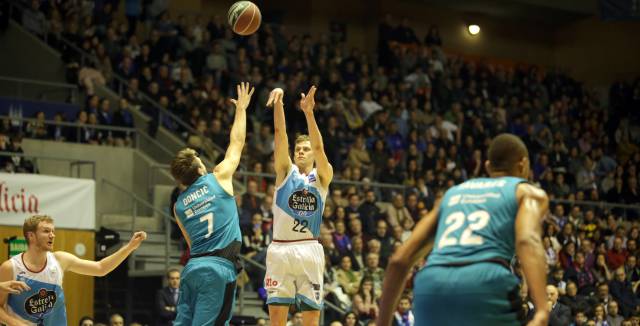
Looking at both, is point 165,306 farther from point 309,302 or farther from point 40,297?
point 40,297

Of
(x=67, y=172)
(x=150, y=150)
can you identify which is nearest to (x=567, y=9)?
(x=150, y=150)

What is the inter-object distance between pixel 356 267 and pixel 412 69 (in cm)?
1022

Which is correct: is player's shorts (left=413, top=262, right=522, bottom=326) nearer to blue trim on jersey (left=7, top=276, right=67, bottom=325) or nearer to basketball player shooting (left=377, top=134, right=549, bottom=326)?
basketball player shooting (left=377, top=134, right=549, bottom=326)

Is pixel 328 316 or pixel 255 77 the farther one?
pixel 255 77

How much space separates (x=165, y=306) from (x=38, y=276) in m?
5.37

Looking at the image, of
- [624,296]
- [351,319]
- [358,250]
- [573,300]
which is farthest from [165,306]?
[624,296]

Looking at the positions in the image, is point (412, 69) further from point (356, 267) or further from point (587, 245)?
point (356, 267)

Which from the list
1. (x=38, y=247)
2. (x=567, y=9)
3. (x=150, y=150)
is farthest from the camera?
(x=567, y=9)

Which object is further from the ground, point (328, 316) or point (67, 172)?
point (67, 172)

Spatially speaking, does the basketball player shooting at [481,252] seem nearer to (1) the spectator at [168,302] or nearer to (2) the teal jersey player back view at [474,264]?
(2) the teal jersey player back view at [474,264]

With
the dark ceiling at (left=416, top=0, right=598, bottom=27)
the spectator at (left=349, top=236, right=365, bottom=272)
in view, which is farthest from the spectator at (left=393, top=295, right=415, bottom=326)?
the dark ceiling at (left=416, top=0, right=598, bottom=27)

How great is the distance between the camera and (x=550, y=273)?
1838 centimetres

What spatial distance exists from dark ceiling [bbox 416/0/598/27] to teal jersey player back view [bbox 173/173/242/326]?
22515 millimetres

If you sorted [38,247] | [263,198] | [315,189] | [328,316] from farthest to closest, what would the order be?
[263,198], [328,316], [315,189], [38,247]
